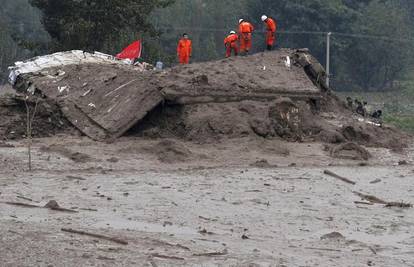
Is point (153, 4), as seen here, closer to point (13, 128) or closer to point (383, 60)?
point (13, 128)

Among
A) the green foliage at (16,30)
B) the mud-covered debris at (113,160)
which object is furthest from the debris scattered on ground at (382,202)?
the green foliage at (16,30)

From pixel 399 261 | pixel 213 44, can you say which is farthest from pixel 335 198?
pixel 213 44

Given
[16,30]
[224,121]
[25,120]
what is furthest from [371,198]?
[16,30]

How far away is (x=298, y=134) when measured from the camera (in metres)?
23.7

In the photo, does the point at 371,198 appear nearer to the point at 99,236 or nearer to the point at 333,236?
the point at 333,236

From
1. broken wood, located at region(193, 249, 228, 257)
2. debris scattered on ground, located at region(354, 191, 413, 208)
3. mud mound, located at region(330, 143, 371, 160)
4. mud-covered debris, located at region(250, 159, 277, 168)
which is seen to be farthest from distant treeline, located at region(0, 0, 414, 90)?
broken wood, located at region(193, 249, 228, 257)

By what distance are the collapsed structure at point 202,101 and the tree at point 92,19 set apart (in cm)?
1653

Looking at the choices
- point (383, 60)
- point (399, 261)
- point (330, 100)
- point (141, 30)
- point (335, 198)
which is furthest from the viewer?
point (383, 60)

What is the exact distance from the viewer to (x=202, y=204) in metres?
16.1

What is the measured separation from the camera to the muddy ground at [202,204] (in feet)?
38.8

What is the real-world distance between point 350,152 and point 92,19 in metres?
22.3

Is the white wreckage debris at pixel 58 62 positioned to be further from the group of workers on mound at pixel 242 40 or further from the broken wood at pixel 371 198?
the broken wood at pixel 371 198

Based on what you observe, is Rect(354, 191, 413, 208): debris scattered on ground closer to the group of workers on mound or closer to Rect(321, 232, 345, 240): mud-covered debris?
Rect(321, 232, 345, 240): mud-covered debris

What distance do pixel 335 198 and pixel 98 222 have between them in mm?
5233
